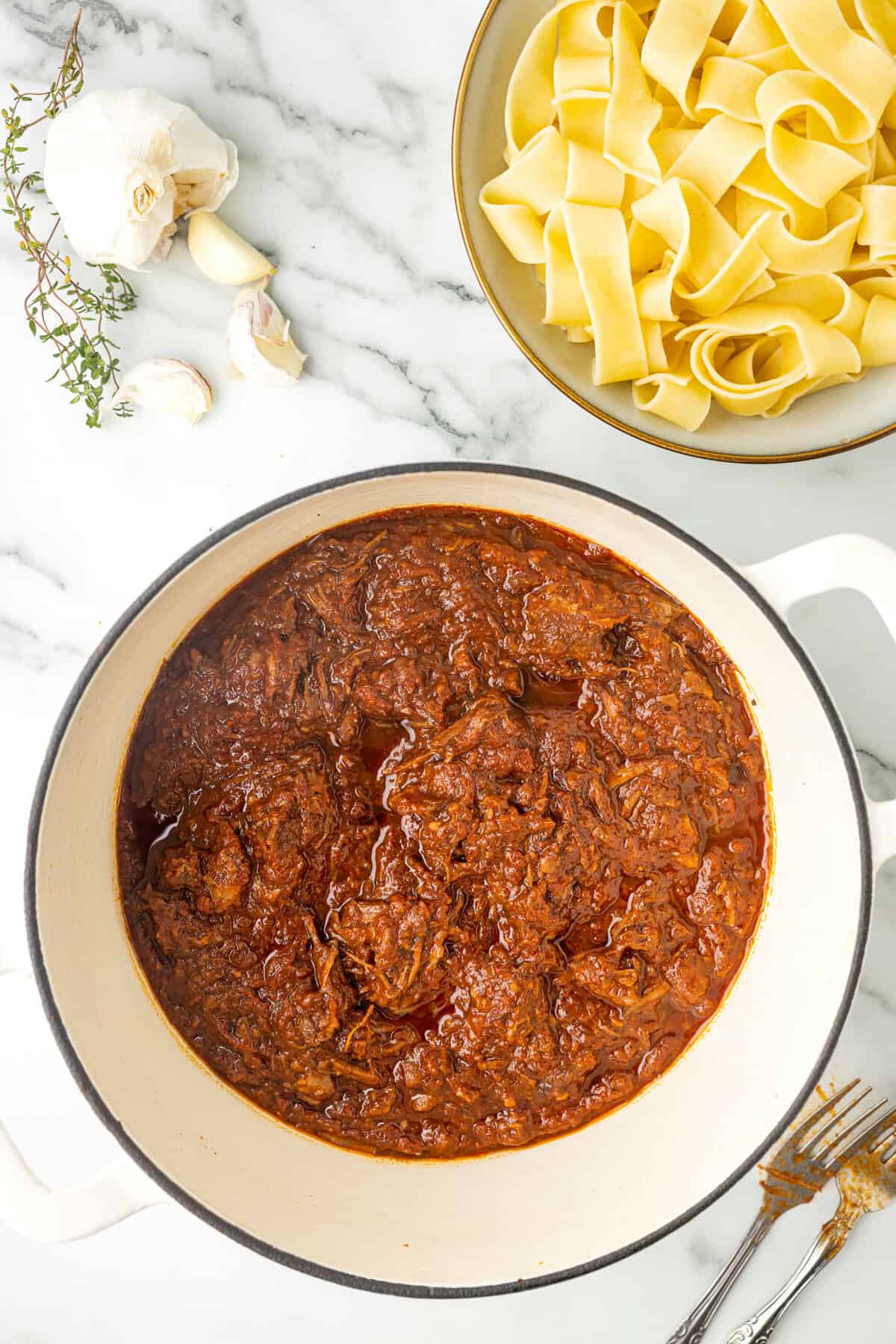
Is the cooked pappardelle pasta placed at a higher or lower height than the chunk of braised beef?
higher

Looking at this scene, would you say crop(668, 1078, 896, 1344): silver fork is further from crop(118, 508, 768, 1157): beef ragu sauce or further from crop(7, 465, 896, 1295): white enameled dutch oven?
crop(118, 508, 768, 1157): beef ragu sauce

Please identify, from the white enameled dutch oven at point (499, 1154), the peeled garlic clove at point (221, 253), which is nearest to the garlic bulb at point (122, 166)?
the peeled garlic clove at point (221, 253)

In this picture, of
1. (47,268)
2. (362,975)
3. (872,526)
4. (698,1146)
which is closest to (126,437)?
(47,268)

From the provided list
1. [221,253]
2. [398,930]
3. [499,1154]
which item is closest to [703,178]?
[221,253]

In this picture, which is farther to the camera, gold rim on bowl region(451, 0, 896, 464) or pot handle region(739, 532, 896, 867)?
gold rim on bowl region(451, 0, 896, 464)

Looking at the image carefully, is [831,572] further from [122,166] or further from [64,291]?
[64,291]

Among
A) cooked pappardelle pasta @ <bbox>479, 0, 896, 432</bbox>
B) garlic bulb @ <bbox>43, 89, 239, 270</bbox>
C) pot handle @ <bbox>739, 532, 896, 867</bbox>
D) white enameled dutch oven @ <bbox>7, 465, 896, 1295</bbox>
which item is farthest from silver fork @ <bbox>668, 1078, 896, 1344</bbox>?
garlic bulb @ <bbox>43, 89, 239, 270</bbox>
